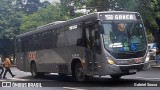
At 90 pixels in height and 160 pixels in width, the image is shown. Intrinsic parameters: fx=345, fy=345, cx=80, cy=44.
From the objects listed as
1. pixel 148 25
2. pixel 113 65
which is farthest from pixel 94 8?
pixel 113 65

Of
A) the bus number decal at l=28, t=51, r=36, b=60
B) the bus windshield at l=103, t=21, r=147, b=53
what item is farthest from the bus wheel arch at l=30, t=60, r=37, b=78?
the bus windshield at l=103, t=21, r=147, b=53

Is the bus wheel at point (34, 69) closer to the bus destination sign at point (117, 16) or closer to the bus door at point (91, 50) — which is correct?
the bus door at point (91, 50)

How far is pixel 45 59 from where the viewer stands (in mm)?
20031

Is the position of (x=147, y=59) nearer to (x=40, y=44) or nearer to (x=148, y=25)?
(x=40, y=44)

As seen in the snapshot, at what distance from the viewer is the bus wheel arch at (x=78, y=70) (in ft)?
52.1

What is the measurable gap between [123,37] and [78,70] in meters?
3.02

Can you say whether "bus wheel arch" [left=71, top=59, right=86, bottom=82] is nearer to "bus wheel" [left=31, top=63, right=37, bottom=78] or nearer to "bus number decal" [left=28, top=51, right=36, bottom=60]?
"bus number decal" [left=28, top=51, right=36, bottom=60]

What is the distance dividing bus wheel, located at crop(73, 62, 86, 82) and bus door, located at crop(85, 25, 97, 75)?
0.87 metres

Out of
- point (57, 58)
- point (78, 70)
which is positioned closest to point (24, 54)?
point (57, 58)

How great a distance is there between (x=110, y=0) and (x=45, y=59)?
1434 centimetres

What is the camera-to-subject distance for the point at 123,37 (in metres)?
14.4

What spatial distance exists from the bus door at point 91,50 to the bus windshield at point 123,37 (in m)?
0.72

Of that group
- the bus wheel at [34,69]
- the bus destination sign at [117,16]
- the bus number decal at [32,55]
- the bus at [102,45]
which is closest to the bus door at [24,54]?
the bus number decal at [32,55]

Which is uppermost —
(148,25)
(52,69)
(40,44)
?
(148,25)
